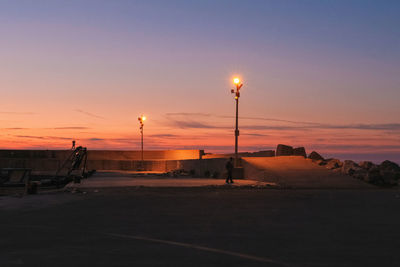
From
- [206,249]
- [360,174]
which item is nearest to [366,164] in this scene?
[360,174]

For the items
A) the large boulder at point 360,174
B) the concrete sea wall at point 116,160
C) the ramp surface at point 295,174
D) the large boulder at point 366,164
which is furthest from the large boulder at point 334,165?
the concrete sea wall at point 116,160

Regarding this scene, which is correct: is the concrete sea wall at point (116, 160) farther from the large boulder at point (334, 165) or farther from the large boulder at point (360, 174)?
the large boulder at point (360, 174)

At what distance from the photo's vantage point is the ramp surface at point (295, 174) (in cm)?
3093

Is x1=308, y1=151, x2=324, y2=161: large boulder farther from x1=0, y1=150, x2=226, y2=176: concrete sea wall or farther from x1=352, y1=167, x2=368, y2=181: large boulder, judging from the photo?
x1=352, y1=167, x2=368, y2=181: large boulder

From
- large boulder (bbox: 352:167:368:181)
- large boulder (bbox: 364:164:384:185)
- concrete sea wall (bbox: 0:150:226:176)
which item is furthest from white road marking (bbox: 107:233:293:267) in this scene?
concrete sea wall (bbox: 0:150:226:176)

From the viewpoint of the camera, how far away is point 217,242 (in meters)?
9.38

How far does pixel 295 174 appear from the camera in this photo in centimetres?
3406

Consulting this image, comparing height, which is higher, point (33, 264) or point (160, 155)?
point (160, 155)

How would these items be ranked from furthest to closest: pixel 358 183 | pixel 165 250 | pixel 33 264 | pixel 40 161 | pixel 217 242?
pixel 40 161, pixel 358 183, pixel 217 242, pixel 165 250, pixel 33 264

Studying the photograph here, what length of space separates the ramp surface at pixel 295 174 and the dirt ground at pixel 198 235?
13.8 meters

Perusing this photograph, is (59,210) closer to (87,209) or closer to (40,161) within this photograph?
(87,209)

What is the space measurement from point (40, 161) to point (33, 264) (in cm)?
7638

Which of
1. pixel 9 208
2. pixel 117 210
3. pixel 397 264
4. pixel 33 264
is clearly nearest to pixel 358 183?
pixel 117 210

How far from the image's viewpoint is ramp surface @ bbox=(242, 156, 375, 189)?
30927 mm
